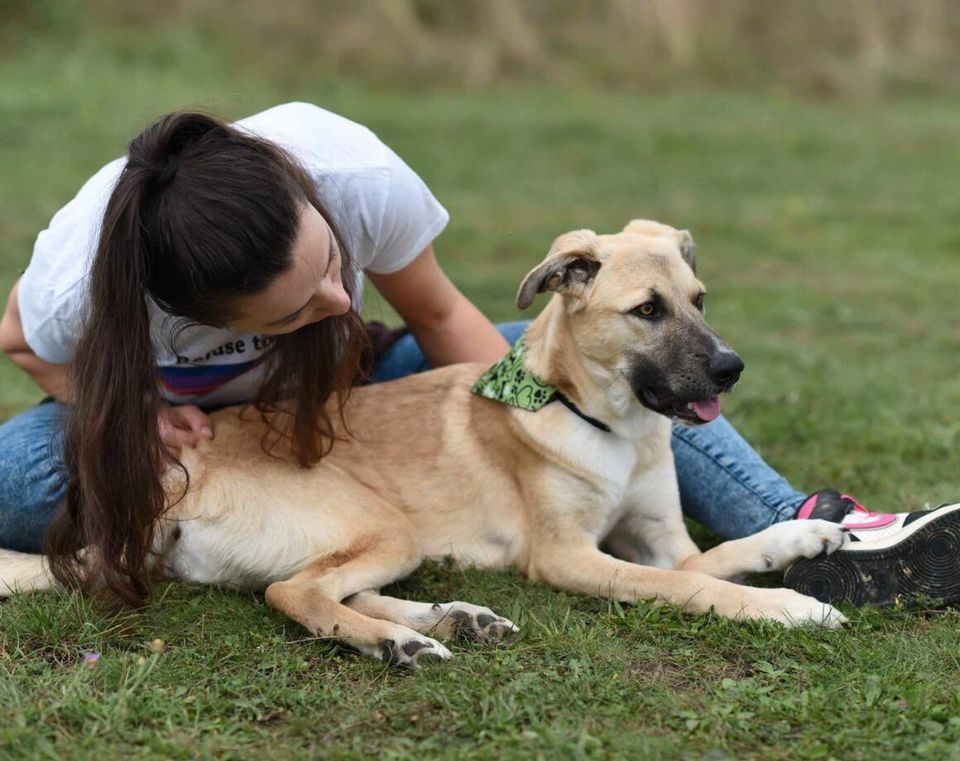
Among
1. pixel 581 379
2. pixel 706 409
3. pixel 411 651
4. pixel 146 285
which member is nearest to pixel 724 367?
pixel 706 409

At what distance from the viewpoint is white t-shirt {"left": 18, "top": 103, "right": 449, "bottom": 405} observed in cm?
388

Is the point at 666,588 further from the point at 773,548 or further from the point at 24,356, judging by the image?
the point at 24,356

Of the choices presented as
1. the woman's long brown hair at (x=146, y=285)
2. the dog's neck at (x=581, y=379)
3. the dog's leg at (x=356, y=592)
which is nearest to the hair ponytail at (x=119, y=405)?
the woman's long brown hair at (x=146, y=285)

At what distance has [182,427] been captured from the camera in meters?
4.00

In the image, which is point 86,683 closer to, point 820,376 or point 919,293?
point 820,376

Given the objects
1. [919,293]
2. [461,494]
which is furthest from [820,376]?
[461,494]

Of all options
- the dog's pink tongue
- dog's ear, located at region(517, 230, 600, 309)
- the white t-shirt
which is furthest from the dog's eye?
the white t-shirt

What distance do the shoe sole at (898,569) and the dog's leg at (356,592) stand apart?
1260 mm

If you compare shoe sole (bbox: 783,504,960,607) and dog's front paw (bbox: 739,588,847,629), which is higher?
shoe sole (bbox: 783,504,960,607)

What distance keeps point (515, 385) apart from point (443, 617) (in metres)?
1.01

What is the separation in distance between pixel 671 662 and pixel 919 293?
20.1ft

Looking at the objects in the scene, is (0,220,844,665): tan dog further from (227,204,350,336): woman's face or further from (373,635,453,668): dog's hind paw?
(227,204,350,336): woman's face

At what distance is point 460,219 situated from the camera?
10.9m

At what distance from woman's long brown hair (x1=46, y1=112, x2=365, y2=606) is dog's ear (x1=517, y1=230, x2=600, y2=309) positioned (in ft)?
2.63
